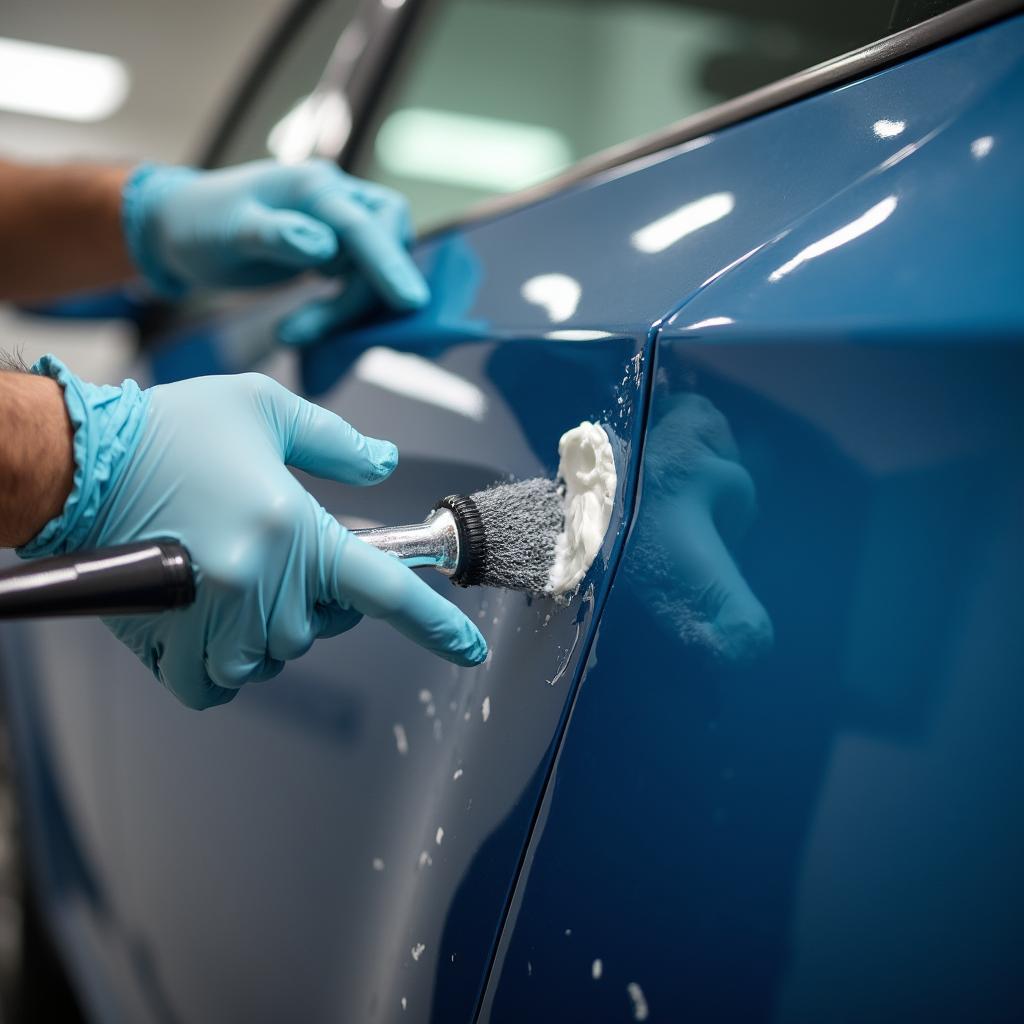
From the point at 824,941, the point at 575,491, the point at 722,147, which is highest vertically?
the point at 722,147

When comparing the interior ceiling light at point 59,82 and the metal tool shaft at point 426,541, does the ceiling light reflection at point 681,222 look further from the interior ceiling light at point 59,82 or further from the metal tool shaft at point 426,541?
the interior ceiling light at point 59,82

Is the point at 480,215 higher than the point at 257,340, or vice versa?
the point at 480,215

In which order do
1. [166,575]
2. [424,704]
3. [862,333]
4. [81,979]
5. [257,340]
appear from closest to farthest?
1. [862,333]
2. [166,575]
3. [424,704]
4. [257,340]
5. [81,979]

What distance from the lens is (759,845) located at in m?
0.50

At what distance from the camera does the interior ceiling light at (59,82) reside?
571 centimetres

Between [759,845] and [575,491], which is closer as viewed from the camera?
[759,845]

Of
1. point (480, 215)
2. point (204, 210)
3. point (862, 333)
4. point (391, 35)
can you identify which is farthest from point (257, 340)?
point (862, 333)

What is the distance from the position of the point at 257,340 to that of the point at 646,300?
70 centimetres

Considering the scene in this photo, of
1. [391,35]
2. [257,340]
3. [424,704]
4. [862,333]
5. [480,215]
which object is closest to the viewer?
[862,333]

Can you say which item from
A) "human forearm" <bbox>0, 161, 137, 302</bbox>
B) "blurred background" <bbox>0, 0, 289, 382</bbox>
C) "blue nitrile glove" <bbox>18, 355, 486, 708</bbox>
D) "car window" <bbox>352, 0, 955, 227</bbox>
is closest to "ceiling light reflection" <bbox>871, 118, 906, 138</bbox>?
"blue nitrile glove" <bbox>18, 355, 486, 708</bbox>

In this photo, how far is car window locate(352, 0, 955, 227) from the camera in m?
1.53

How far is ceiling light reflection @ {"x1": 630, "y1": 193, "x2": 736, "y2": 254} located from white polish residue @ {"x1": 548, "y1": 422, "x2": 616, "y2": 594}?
15 cm

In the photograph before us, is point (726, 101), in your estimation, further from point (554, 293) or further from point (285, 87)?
point (285, 87)

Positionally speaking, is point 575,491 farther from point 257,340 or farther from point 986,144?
point 257,340
